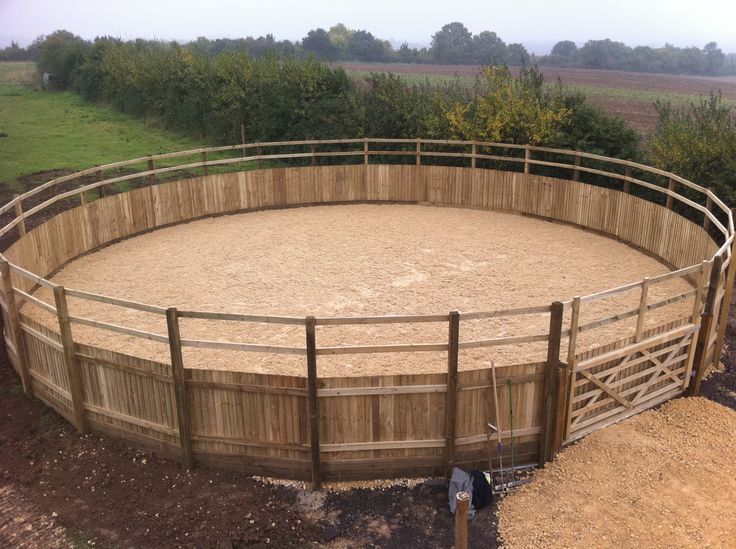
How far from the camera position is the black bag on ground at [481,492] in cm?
692

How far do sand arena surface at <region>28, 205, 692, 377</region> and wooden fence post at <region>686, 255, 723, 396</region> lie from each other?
3.73ft

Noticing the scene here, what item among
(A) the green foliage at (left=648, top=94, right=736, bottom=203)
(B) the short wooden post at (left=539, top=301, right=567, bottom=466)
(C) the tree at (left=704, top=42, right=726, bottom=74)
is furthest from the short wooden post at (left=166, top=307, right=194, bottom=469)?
(C) the tree at (left=704, top=42, right=726, bottom=74)

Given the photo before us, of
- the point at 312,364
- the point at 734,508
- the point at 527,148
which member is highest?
the point at 527,148

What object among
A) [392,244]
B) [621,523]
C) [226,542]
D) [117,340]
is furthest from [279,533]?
[392,244]

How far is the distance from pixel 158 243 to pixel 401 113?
8561mm

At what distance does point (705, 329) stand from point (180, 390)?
21.7ft

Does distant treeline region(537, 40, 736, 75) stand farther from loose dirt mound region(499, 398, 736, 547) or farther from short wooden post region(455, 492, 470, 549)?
short wooden post region(455, 492, 470, 549)

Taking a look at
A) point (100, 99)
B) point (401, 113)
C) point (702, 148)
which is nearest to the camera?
point (702, 148)

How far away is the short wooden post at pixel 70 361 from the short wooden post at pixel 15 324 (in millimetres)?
1133

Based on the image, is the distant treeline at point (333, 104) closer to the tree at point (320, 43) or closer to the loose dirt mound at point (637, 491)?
the loose dirt mound at point (637, 491)

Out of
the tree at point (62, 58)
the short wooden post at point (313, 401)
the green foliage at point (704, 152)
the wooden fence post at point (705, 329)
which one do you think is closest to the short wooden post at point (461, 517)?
the short wooden post at point (313, 401)

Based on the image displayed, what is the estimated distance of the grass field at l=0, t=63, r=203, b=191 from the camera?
961 inches

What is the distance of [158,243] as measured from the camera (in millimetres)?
14609

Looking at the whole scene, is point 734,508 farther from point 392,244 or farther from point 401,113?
point 401,113
